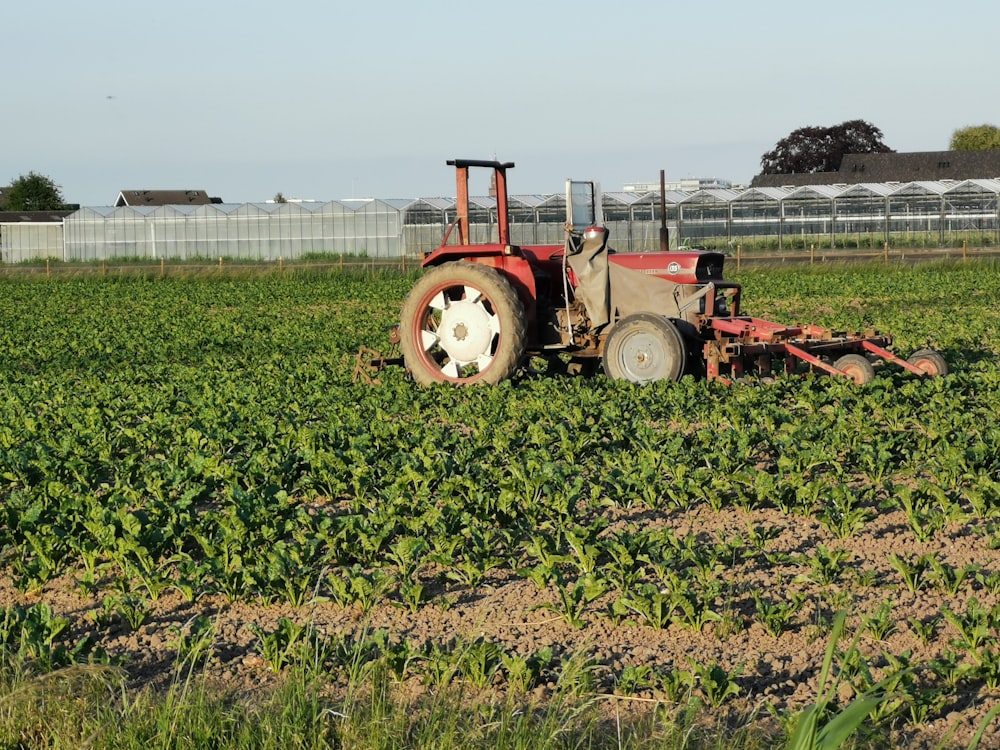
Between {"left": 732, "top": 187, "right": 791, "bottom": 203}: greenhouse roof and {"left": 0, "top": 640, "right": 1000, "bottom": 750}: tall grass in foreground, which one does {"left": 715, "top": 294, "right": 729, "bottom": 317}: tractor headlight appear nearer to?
{"left": 0, "top": 640, "right": 1000, "bottom": 750}: tall grass in foreground

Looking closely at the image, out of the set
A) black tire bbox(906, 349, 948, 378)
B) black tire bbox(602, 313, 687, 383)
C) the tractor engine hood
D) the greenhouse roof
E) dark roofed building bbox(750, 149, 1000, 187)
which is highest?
dark roofed building bbox(750, 149, 1000, 187)

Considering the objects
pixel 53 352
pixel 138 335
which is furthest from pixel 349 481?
pixel 138 335

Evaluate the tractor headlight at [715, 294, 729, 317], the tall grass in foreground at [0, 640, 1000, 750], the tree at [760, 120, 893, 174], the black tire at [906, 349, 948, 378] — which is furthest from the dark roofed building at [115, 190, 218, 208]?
the tall grass in foreground at [0, 640, 1000, 750]

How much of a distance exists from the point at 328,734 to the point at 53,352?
46.4ft

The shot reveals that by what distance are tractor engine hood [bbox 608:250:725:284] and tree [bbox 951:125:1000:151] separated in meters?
82.3

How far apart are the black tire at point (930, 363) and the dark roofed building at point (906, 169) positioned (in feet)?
183

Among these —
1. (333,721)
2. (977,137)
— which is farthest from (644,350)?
(977,137)

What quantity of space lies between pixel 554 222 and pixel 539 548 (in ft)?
127

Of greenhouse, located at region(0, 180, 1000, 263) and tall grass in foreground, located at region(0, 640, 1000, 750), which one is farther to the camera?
greenhouse, located at region(0, 180, 1000, 263)

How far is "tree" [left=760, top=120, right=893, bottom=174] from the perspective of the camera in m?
79.8

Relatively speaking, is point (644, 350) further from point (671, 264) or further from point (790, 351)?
point (790, 351)

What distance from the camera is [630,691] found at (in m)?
3.93

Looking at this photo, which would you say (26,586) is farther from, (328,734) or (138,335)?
(138,335)

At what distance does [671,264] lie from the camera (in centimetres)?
1039
